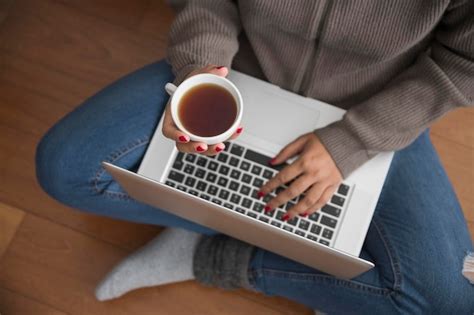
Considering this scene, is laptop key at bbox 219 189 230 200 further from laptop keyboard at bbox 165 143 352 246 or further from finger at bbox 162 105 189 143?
finger at bbox 162 105 189 143

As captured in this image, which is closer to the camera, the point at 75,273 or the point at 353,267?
the point at 353,267

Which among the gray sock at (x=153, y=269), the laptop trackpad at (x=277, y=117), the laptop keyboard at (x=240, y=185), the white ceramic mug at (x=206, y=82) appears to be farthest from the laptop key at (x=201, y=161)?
the gray sock at (x=153, y=269)

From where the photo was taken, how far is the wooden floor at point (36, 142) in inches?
46.0

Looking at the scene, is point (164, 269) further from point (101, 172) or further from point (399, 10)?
point (399, 10)

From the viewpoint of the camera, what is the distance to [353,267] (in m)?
0.70

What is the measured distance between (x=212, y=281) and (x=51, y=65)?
830mm

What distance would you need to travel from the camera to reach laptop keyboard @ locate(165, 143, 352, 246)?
2.72ft

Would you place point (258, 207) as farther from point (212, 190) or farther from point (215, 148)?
point (215, 148)

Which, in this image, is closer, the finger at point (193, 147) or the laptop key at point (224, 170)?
the finger at point (193, 147)

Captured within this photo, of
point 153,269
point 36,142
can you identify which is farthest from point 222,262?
point 36,142

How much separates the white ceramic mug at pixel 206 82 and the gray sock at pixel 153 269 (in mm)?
561

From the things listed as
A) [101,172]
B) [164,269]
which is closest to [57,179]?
[101,172]

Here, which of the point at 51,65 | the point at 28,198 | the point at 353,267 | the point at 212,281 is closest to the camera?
the point at 353,267

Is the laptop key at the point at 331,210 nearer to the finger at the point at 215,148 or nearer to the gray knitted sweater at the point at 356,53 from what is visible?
the gray knitted sweater at the point at 356,53
